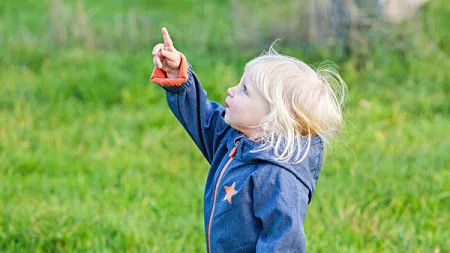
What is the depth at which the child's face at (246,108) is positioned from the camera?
2.99 metres

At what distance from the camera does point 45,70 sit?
7.02 meters

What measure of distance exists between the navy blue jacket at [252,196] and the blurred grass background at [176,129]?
52 cm

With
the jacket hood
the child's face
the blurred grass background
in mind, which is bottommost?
the blurred grass background

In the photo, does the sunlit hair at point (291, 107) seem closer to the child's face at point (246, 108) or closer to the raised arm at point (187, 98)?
the child's face at point (246, 108)

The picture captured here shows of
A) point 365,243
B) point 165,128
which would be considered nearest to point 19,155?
point 165,128

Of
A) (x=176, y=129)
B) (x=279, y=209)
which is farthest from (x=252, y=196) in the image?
(x=176, y=129)

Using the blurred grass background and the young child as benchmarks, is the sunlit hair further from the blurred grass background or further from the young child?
the blurred grass background

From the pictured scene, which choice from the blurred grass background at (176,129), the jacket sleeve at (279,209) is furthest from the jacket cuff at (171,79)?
the blurred grass background at (176,129)

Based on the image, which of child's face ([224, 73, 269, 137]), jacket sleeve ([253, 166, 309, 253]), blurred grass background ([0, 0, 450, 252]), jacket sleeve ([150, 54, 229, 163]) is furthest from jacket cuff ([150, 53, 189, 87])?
blurred grass background ([0, 0, 450, 252])

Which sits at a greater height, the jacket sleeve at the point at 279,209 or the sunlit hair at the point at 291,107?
the sunlit hair at the point at 291,107

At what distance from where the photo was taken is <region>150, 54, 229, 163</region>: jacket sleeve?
310 centimetres

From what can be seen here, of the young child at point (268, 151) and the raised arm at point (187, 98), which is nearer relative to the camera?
the young child at point (268, 151)

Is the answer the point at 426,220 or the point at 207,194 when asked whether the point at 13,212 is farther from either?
the point at 426,220

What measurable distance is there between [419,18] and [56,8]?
2.91 m
